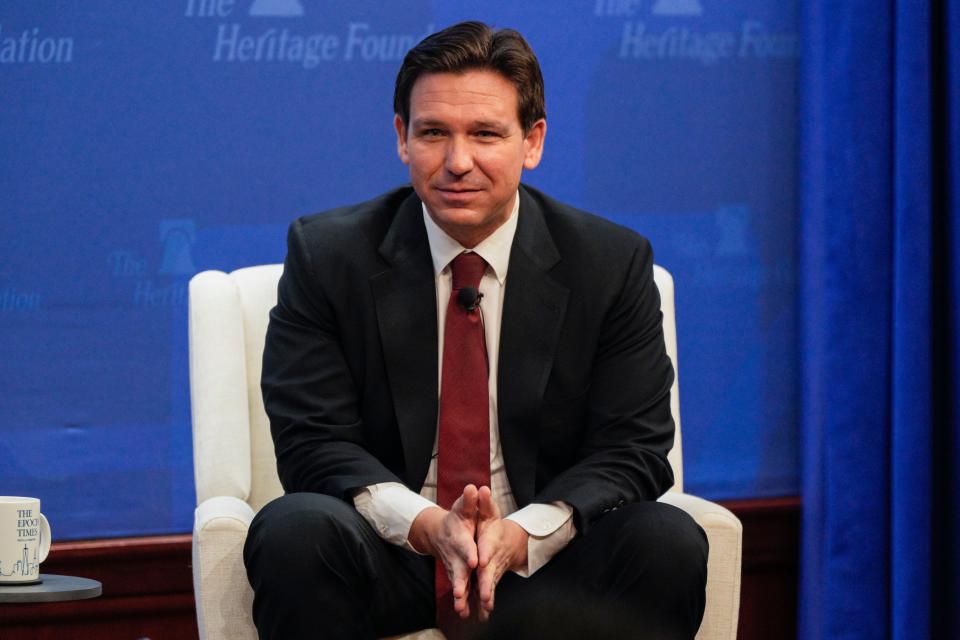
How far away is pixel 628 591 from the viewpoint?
171 cm

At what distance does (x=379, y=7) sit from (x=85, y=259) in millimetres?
842

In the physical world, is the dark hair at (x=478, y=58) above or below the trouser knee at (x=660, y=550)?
above

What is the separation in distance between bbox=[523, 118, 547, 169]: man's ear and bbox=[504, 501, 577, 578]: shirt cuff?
2.01ft

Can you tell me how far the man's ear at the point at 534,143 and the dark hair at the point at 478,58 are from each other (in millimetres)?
38

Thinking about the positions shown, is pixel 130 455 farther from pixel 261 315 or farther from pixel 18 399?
pixel 261 315

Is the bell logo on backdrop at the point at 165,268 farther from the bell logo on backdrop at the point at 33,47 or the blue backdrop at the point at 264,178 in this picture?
the bell logo on backdrop at the point at 33,47

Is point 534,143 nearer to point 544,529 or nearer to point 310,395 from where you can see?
point 310,395

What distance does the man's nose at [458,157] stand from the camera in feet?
6.44

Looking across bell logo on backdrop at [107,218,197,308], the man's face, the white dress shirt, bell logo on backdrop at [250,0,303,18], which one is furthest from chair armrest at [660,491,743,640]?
bell logo on backdrop at [250,0,303,18]

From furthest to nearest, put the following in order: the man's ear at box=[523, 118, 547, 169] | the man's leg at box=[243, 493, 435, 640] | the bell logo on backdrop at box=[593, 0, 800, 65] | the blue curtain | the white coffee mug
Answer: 1. the bell logo on backdrop at box=[593, 0, 800, 65]
2. the blue curtain
3. the man's ear at box=[523, 118, 547, 169]
4. the white coffee mug
5. the man's leg at box=[243, 493, 435, 640]

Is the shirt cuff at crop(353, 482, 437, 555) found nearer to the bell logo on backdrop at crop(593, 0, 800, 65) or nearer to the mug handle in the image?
the mug handle

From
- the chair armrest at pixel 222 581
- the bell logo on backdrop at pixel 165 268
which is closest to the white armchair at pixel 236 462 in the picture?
the chair armrest at pixel 222 581

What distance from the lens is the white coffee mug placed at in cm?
188

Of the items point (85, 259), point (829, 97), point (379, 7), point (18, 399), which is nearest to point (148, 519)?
point (18, 399)
